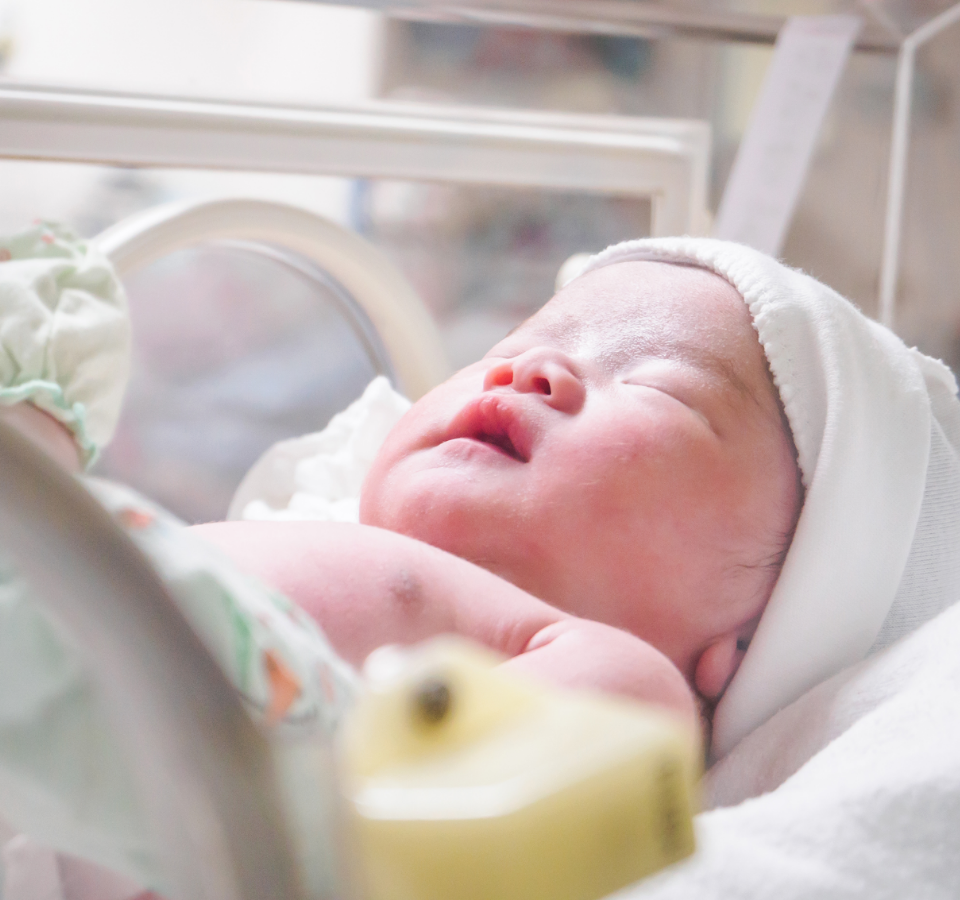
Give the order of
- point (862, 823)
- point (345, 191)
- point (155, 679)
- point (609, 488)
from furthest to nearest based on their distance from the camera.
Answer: point (345, 191)
point (609, 488)
point (862, 823)
point (155, 679)

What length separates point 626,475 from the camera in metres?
0.68

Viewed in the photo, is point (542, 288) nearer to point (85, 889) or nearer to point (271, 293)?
point (271, 293)

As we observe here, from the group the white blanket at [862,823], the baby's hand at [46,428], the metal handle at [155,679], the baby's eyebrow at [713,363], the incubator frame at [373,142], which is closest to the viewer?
the metal handle at [155,679]

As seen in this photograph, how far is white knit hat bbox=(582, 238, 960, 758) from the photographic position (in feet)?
2.38

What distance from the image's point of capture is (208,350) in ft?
5.25

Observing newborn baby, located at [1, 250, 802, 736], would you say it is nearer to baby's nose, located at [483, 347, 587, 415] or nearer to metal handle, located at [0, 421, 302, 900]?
baby's nose, located at [483, 347, 587, 415]

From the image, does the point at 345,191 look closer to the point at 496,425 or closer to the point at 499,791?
the point at 496,425

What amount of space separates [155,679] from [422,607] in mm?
311

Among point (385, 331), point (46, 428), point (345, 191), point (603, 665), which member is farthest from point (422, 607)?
point (345, 191)

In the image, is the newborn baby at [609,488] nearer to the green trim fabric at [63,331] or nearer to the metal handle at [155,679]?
the green trim fabric at [63,331]

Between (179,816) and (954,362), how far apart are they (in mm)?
1837

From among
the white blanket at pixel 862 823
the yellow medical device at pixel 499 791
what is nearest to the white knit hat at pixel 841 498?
the white blanket at pixel 862 823

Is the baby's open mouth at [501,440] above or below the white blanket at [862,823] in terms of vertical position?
above

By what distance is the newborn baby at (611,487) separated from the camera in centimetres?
66
